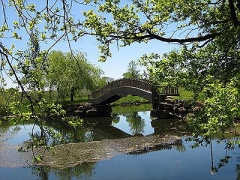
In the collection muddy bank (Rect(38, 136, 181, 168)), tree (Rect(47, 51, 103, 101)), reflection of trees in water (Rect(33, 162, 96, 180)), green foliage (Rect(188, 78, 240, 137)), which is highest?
tree (Rect(47, 51, 103, 101))

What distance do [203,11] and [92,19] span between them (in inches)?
135

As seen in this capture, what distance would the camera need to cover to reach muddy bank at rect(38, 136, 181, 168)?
15.7 m

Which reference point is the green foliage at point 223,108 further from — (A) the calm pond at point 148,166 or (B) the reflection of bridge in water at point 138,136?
(B) the reflection of bridge in water at point 138,136

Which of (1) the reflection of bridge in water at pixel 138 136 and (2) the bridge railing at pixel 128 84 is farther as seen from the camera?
(2) the bridge railing at pixel 128 84

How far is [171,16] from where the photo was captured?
1002 cm

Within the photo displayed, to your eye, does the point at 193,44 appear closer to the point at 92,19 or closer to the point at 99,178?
the point at 92,19

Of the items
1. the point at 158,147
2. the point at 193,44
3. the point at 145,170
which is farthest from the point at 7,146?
the point at 193,44

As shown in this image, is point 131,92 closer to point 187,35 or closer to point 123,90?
point 123,90

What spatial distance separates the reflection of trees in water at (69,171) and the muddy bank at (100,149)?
20.5 inches

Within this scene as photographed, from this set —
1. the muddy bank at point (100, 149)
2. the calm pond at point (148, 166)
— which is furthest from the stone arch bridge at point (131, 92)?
the calm pond at point (148, 166)

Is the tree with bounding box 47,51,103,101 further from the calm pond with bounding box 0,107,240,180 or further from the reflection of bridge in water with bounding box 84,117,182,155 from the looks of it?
the calm pond with bounding box 0,107,240,180

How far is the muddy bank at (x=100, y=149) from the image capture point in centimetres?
1574

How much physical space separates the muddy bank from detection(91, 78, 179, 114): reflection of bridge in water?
6314 mm

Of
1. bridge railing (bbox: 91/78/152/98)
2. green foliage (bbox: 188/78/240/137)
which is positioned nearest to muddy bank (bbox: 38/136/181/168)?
green foliage (bbox: 188/78/240/137)
